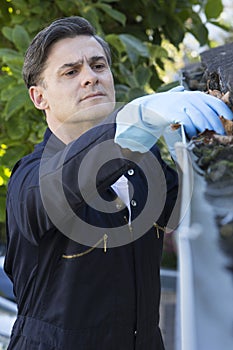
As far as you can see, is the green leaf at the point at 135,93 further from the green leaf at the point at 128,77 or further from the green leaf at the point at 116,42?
the green leaf at the point at 116,42

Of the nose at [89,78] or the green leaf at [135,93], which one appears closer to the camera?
the nose at [89,78]

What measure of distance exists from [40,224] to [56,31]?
2.10ft

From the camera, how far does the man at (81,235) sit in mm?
1779

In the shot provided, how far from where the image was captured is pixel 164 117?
1345 millimetres

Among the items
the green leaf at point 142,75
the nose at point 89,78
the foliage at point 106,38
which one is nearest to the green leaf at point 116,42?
the foliage at point 106,38

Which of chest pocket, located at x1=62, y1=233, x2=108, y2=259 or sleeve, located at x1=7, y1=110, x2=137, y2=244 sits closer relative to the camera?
sleeve, located at x1=7, y1=110, x2=137, y2=244

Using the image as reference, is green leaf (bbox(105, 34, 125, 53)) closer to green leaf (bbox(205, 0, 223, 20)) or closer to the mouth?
green leaf (bbox(205, 0, 223, 20))

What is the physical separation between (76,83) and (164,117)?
55 cm

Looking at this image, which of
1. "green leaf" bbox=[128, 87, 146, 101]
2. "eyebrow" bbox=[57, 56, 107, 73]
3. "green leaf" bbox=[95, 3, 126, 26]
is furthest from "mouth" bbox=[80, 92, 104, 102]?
"green leaf" bbox=[95, 3, 126, 26]

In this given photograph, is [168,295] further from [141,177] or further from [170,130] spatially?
[170,130]

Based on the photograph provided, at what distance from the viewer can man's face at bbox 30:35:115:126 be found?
1.80 m

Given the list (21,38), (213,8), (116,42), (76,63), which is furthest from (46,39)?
(213,8)

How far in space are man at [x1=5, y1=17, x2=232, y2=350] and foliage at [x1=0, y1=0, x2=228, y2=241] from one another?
78cm

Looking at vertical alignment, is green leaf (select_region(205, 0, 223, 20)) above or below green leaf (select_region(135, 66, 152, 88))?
above
